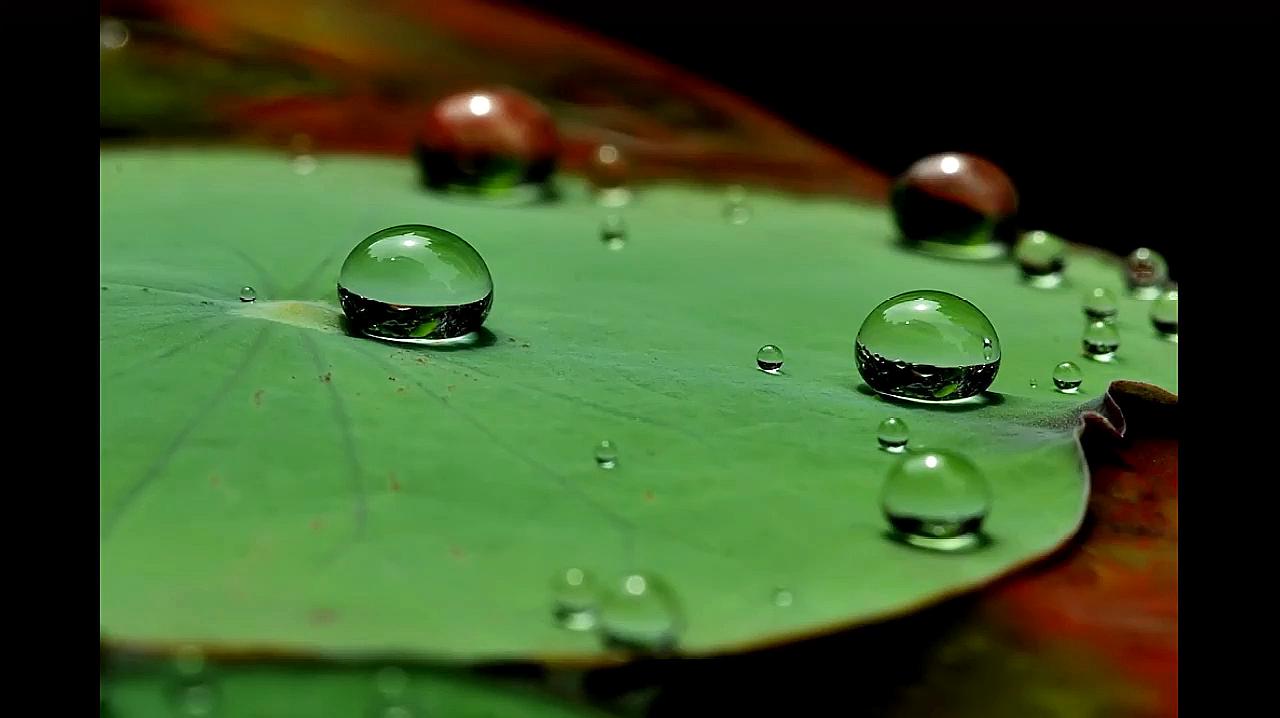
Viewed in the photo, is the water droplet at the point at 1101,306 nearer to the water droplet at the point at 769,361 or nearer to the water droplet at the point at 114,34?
the water droplet at the point at 769,361

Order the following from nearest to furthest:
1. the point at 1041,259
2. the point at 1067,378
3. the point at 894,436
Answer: the point at 894,436 < the point at 1067,378 < the point at 1041,259

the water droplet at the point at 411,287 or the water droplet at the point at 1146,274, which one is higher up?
the water droplet at the point at 1146,274

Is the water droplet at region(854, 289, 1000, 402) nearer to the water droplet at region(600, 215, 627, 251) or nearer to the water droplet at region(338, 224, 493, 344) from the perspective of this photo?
the water droplet at region(338, 224, 493, 344)

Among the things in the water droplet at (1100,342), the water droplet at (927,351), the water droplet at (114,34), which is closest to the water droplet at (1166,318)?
the water droplet at (1100,342)

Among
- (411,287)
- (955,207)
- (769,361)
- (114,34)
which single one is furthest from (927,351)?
(114,34)

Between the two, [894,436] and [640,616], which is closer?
[640,616]

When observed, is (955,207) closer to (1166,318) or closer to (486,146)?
(1166,318)
